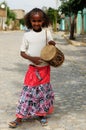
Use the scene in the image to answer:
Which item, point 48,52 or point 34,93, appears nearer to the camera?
point 48,52

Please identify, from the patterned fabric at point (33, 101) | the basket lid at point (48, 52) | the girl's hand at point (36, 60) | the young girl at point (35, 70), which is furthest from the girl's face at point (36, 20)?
the patterned fabric at point (33, 101)

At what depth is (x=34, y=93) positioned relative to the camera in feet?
19.3

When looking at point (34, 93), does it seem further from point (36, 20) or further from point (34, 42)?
point (36, 20)

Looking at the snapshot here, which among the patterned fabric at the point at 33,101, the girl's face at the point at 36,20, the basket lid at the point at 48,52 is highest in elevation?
the girl's face at the point at 36,20

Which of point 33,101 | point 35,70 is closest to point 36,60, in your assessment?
point 35,70

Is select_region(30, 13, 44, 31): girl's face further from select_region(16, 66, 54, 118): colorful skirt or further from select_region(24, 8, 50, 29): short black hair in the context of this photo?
select_region(16, 66, 54, 118): colorful skirt

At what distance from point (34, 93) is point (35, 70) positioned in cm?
32

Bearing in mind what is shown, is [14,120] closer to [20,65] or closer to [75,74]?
[75,74]

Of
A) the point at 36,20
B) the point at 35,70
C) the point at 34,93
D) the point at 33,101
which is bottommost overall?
the point at 33,101

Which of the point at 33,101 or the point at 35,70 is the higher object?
the point at 35,70

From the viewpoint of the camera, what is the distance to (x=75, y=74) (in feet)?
37.5

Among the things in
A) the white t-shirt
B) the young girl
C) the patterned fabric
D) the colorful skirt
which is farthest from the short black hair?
the patterned fabric

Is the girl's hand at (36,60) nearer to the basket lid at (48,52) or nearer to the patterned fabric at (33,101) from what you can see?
the basket lid at (48,52)

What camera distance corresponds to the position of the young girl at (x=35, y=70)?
5.84m
